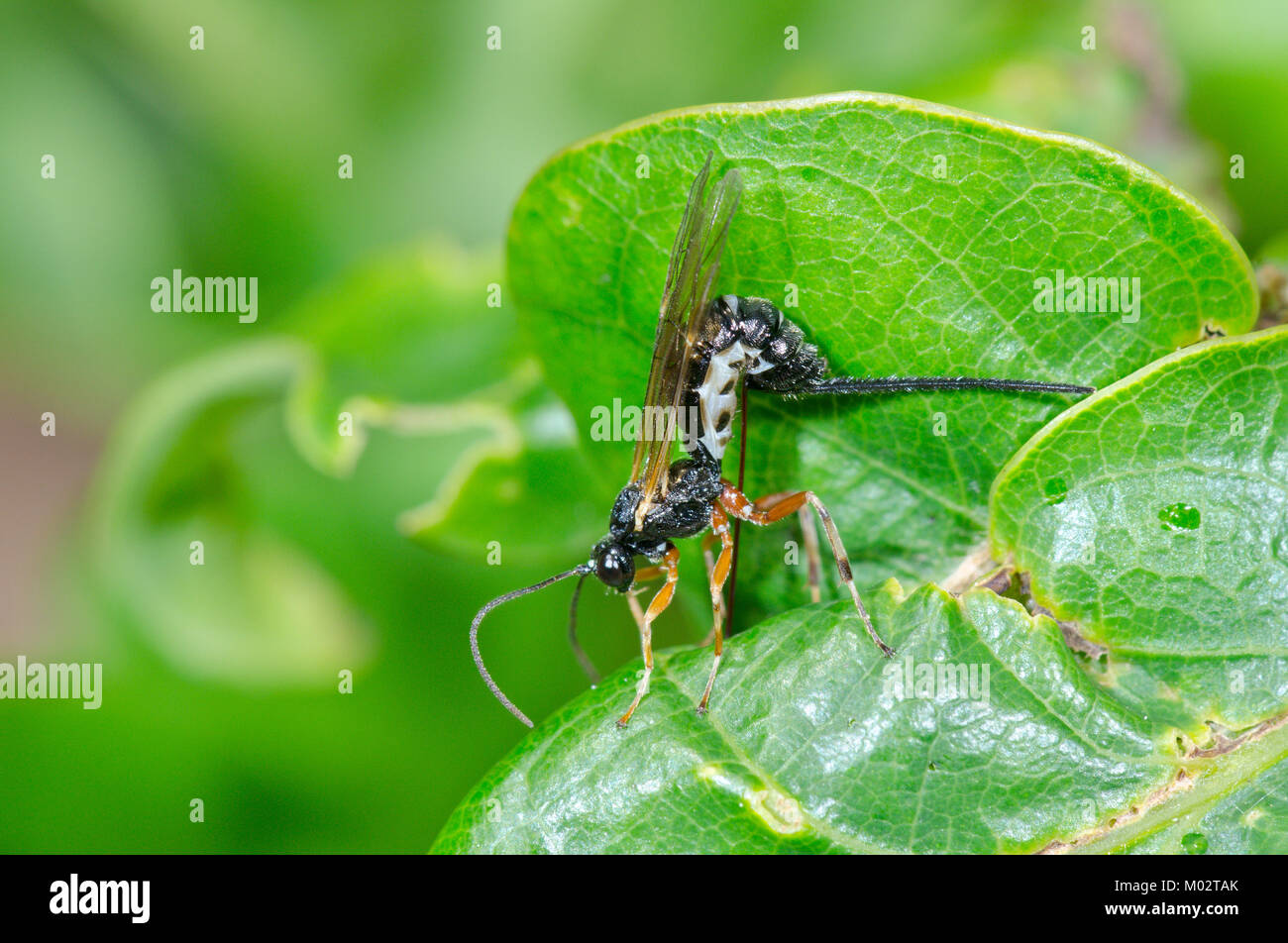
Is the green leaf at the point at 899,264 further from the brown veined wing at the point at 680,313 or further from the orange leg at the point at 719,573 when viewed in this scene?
the orange leg at the point at 719,573

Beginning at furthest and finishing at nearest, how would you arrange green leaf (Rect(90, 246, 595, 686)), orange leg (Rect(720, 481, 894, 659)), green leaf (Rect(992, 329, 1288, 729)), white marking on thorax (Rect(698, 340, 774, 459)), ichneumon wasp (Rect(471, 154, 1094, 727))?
green leaf (Rect(90, 246, 595, 686))
white marking on thorax (Rect(698, 340, 774, 459))
ichneumon wasp (Rect(471, 154, 1094, 727))
orange leg (Rect(720, 481, 894, 659))
green leaf (Rect(992, 329, 1288, 729))

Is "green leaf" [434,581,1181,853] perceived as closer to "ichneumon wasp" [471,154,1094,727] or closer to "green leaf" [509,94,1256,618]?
"ichneumon wasp" [471,154,1094,727]

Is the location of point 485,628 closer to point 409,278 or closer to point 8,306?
point 409,278

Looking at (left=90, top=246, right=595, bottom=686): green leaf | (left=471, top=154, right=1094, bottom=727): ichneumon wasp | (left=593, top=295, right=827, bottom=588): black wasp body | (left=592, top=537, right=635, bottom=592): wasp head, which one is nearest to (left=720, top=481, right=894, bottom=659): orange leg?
(left=471, top=154, right=1094, bottom=727): ichneumon wasp

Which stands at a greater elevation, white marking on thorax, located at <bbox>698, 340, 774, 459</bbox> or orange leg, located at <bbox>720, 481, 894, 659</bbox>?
white marking on thorax, located at <bbox>698, 340, 774, 459</bbox>

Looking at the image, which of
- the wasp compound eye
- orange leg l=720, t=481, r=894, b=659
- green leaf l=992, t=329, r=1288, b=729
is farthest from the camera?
the wasp compound eye

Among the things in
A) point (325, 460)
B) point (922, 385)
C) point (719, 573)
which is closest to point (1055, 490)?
point (922, 385)
